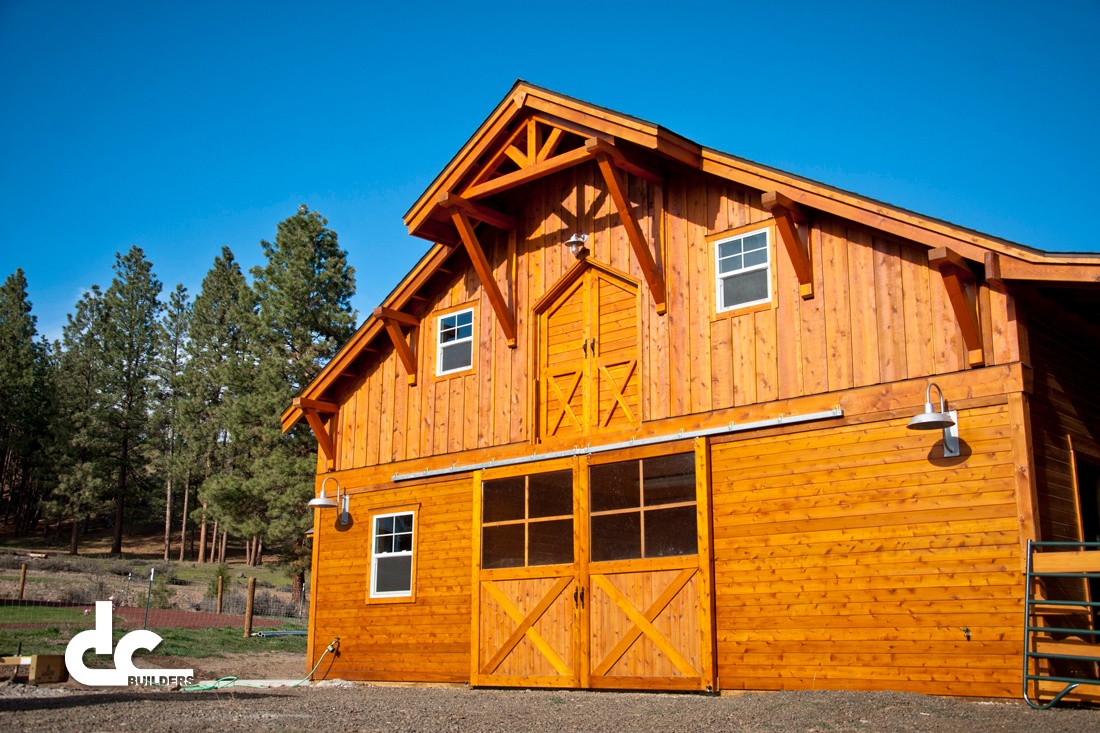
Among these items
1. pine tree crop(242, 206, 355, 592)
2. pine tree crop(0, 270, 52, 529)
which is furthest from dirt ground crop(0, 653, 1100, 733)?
pine tree crop(0, 270, 52, 529)

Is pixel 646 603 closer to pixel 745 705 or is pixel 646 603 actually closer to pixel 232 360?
pixel 745 705

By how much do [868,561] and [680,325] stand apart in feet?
12.6

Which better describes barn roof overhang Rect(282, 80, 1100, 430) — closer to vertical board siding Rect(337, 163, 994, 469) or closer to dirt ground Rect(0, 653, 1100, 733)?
vertical board siding Rect(337, 163, 994, 469)

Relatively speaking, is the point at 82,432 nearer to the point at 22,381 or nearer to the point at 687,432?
the point at 22,381

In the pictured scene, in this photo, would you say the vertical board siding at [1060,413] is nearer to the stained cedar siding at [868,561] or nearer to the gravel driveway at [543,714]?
the stained cedar siding at [868,561]

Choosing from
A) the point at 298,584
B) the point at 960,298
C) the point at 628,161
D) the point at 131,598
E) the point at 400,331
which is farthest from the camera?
the point at 298,584

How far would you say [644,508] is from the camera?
12.4 m

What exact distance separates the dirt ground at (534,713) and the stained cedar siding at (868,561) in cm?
50

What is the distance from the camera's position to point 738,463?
11609mm

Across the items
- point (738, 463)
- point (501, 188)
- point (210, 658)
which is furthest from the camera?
point (210, 658)

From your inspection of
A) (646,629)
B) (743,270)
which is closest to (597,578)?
(646,629)

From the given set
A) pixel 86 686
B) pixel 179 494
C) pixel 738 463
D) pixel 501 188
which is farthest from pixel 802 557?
pixel 179 494

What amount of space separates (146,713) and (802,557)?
694 centimetres

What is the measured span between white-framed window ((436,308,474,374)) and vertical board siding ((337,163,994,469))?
16 cm
